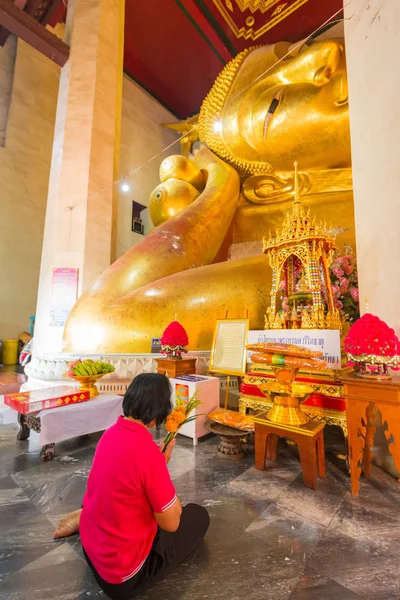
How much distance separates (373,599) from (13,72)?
967 cm

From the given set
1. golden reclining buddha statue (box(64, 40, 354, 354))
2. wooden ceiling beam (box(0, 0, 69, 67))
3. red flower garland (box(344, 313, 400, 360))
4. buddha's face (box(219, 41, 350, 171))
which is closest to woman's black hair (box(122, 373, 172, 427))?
red flower garland (box(344, 313, 400, 360))

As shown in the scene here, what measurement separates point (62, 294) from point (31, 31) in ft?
14.7

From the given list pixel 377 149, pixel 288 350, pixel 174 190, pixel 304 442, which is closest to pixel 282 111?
pixel 174 190

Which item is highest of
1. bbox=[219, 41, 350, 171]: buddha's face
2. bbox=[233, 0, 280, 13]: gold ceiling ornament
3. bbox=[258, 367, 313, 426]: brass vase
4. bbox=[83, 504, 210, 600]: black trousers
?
bbox=[233, 0, 280, 13]: gold ceiling ornament

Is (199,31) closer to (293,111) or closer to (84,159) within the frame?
(293,111)

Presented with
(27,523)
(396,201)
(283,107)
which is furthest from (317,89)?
(27,523)

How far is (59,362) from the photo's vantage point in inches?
119

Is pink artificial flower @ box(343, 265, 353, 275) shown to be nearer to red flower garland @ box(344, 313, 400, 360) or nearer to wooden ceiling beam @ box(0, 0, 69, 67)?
red flower garland @ box(344, 313, 400, 360)

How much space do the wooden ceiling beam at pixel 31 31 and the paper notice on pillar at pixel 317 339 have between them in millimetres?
5996

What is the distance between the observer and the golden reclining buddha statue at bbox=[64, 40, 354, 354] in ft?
10.7

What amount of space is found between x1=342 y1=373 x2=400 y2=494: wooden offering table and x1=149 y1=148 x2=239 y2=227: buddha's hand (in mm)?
4007

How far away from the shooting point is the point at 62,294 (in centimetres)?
439

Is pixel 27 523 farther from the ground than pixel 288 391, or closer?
closer

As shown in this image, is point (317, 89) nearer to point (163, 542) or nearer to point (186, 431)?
point (186, 431)
